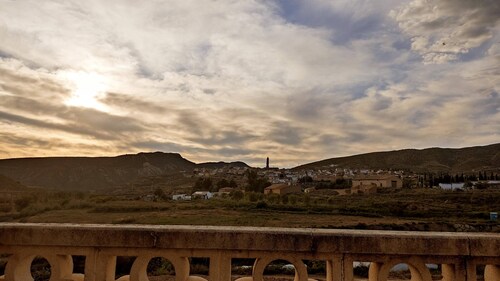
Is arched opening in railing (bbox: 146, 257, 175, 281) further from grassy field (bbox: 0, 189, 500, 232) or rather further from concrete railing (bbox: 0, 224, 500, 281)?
grassy field (bbox: 0, 189, 500, 232)

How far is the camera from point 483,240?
2752 mm

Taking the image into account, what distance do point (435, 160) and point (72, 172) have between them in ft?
355

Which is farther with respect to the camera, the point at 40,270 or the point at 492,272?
the point at 40,270

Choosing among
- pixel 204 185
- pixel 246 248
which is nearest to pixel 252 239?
pixel 246 248

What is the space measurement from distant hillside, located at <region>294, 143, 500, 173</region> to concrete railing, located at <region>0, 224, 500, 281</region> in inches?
4136

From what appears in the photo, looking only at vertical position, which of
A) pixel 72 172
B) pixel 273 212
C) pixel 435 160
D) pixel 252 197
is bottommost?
pixel 273 212

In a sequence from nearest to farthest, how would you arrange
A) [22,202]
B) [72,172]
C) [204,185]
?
[22,202] → [204,185] → [72,172]

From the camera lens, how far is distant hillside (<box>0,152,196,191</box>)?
99.5m

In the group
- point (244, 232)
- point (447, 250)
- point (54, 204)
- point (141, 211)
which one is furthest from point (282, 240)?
point (54, 204)

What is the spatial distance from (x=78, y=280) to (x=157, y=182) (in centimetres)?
10645

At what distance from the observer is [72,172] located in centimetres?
10388

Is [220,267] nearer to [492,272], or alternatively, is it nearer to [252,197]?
[492,272]

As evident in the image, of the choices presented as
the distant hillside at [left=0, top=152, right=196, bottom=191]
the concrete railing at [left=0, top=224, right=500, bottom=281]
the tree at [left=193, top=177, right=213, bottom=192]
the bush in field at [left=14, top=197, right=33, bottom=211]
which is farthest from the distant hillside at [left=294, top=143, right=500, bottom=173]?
the concrete railing at [left=0, top=224, right=500, bottom=281]

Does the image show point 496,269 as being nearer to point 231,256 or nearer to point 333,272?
point 333,272
